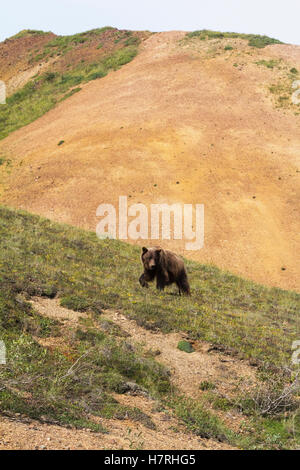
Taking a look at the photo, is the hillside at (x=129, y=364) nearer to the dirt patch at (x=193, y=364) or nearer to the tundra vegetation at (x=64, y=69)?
the dirt patch at (x=193, y=364)

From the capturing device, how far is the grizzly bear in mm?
13344

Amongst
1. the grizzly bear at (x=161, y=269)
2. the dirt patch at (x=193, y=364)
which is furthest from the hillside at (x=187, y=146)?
the dirt patch at (x=193, y=364)

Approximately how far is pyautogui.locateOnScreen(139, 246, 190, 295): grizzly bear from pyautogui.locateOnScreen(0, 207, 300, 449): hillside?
0.49 m

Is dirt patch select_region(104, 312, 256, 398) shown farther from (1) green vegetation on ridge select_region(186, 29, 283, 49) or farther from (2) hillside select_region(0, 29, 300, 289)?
(1) green vegetation on ridge select_region(186, 29, 283, 49)

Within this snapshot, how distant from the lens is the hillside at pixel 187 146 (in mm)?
25719

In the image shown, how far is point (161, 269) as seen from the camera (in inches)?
540

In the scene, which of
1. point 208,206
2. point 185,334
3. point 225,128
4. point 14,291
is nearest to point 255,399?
point 185,334

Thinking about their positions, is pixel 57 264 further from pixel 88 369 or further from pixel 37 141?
pixel 37 141

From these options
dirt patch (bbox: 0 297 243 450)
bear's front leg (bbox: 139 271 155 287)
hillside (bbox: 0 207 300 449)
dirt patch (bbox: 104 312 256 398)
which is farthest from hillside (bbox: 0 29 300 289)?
dirt patch (bbox: 0 297 243 450)

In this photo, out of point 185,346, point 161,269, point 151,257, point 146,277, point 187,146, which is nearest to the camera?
point 185,346

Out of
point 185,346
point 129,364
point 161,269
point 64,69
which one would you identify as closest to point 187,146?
point 161,269

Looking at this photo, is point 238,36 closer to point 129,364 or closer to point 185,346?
point 185,346

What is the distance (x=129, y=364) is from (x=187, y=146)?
25251mm

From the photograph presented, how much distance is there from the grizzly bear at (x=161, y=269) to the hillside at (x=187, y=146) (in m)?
8.91
